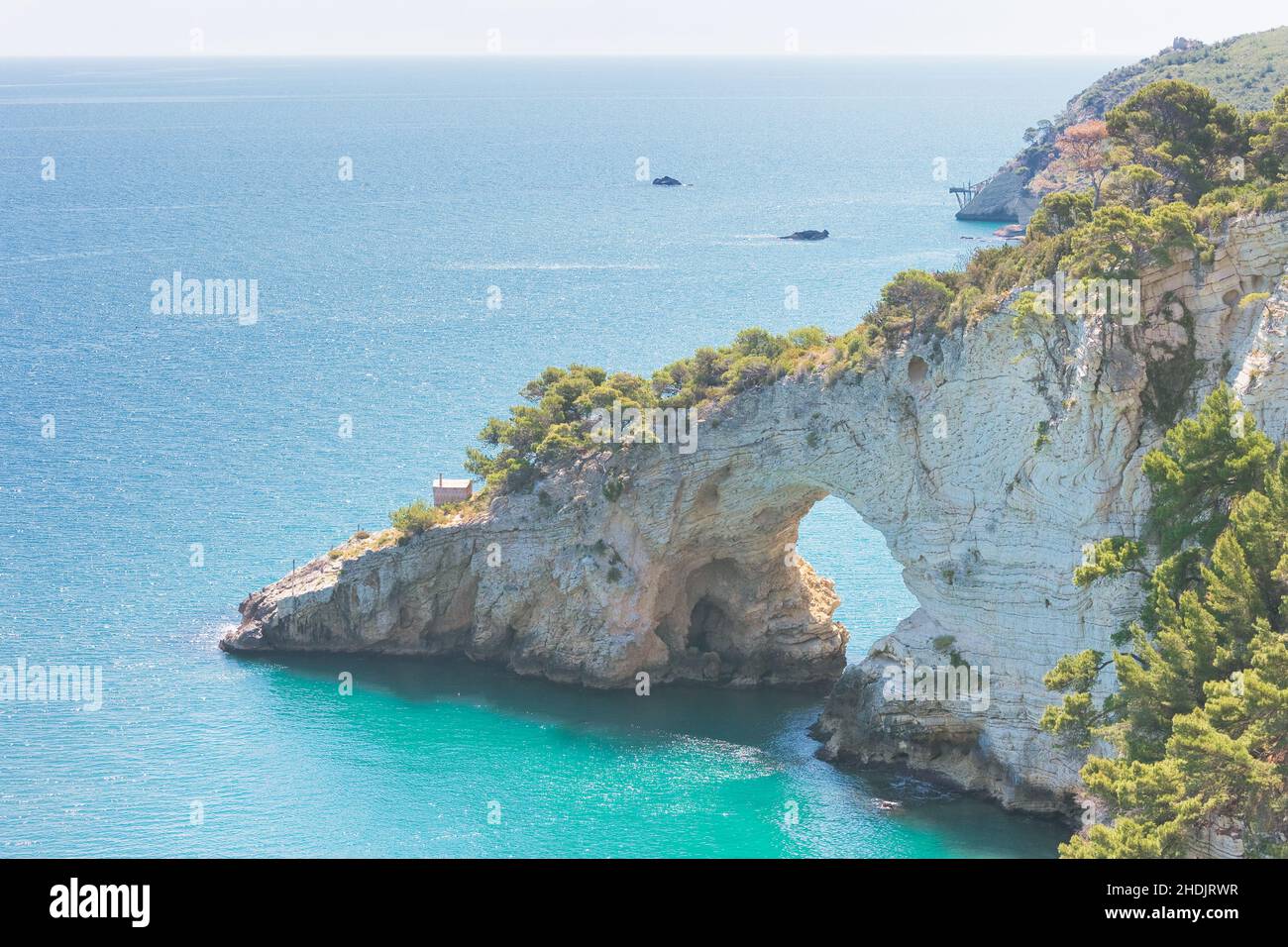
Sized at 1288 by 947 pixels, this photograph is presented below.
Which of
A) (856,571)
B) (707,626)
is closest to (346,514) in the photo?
(707,626)

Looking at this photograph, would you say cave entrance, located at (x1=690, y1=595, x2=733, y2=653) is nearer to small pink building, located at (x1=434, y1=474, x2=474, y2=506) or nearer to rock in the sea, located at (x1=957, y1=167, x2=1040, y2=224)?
small pink building, located at (x1=434, y1=474, x2=474, y2=506)

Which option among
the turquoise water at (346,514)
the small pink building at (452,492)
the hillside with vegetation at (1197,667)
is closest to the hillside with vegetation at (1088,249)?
the small pink building at (452,492)

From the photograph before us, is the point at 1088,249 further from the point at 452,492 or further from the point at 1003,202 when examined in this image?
the point at 1003,202

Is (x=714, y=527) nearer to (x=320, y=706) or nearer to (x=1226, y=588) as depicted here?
(x=320, y=706)

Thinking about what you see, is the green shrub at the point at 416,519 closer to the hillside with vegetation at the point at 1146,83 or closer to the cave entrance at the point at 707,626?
the cave entrance at the point at 707,626

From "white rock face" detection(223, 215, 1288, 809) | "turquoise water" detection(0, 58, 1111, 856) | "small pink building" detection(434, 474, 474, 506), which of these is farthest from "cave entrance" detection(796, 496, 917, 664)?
"small pink building" detection(434, 474, 474, 506)
